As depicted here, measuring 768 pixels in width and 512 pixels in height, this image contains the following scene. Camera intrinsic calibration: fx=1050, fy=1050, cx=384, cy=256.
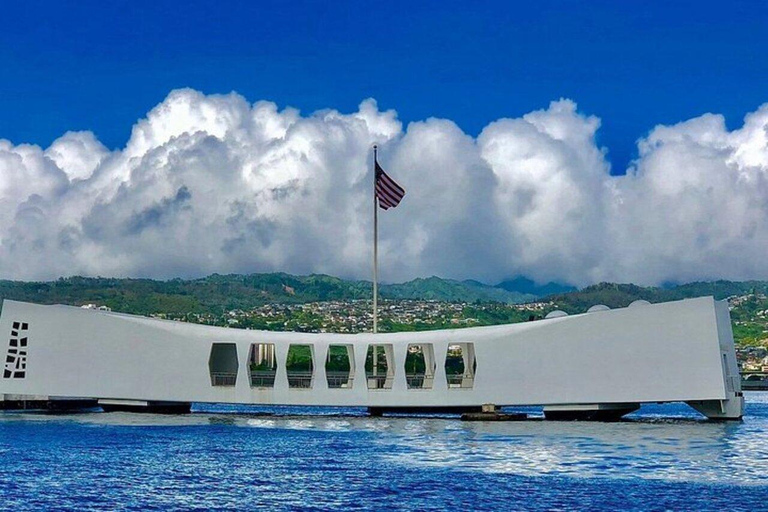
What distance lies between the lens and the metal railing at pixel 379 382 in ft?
193

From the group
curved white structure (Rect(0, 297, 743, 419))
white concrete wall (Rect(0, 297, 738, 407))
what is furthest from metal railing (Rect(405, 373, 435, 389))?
white concrete wall (Rect(0, 297, 738, 407))

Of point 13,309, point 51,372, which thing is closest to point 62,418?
point 51,372

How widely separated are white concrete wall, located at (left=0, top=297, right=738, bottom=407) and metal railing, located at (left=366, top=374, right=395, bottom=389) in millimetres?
430

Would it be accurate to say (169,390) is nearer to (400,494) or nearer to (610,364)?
(610,364)

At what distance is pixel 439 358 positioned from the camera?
189 feet

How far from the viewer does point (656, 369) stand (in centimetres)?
5159

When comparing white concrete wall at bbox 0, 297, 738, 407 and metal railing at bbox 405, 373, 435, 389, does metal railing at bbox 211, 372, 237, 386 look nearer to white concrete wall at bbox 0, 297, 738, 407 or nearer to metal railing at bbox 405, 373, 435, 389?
white concrete wall at bbox 0, 297, 738, 407

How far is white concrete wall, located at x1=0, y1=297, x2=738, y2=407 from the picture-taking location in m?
51.4

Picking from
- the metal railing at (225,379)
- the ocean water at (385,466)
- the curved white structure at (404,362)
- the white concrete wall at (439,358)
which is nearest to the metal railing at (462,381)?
the curved white structure at (404,362)

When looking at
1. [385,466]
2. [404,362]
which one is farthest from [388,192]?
[385,466]

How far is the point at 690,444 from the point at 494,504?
17428 mm

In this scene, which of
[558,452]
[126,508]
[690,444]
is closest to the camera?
[126,508]

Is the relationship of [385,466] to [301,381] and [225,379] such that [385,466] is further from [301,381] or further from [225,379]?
[225,379]

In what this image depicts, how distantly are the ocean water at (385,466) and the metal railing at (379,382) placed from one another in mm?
3656
